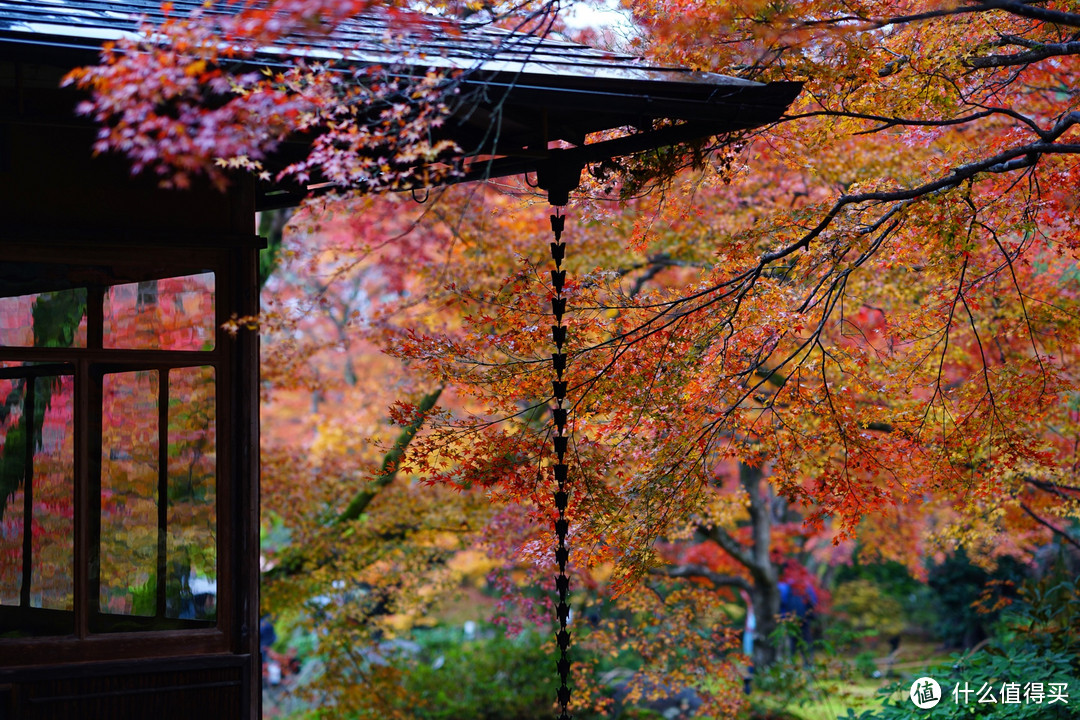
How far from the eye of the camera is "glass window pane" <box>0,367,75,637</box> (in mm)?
3629

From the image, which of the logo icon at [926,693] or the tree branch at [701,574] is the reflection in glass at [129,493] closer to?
the logo icon at [926,693]

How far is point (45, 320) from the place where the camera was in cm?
373

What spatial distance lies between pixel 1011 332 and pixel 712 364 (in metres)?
3.30

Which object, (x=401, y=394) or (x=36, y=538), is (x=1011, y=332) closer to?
(x=401, y=394)

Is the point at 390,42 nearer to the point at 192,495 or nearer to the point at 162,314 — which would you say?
the point at 162,314

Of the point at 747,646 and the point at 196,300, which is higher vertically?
the point at 196,300

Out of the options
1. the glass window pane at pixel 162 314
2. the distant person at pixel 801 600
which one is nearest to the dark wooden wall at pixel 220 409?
the glass window pane at pixel 162 314

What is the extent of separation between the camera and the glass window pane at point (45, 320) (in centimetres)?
367

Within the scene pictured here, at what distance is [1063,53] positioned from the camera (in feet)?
13.9

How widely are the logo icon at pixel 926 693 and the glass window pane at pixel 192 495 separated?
216 inches

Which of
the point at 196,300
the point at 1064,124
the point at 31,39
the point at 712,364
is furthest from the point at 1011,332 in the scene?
the point at 31,39

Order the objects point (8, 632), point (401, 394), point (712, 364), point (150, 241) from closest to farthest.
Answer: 1. point (8, 632)
2. point (150, 241)
3. point (712, 364)
4. point (401, 394)

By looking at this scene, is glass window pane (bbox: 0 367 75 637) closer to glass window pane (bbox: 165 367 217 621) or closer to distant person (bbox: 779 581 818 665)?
glass window pane (bbox: 165 367 217 621)

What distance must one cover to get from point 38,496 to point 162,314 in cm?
93
